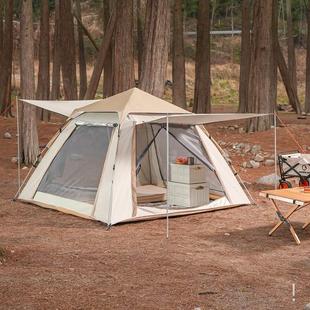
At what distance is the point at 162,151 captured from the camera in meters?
10.9

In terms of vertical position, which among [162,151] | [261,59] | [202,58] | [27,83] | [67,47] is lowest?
[162,151]

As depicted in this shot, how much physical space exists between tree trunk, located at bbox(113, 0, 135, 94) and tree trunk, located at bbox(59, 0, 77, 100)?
7.23 metres

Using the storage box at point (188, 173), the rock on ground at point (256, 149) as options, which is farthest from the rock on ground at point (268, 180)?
the rock on ground at point (256, 149)

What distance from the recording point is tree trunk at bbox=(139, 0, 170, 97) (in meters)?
13.1

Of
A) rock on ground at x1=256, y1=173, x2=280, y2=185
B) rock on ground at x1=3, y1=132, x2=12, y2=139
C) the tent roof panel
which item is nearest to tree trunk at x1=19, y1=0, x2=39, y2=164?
the tent roof panel

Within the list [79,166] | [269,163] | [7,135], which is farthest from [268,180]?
[7,135]

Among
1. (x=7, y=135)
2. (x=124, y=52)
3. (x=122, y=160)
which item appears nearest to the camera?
(x=122, y=160)

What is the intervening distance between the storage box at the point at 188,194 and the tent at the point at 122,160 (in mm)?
106

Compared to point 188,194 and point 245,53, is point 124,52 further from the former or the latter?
point 245,53

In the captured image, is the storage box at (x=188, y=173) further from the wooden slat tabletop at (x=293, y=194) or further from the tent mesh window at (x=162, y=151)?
the wooden slat tabletop at (x=293, y=194)

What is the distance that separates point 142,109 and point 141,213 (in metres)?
1.50

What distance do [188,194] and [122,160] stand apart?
1.14 meters

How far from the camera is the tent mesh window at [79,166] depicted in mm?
9758

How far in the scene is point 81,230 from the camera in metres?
8.60
